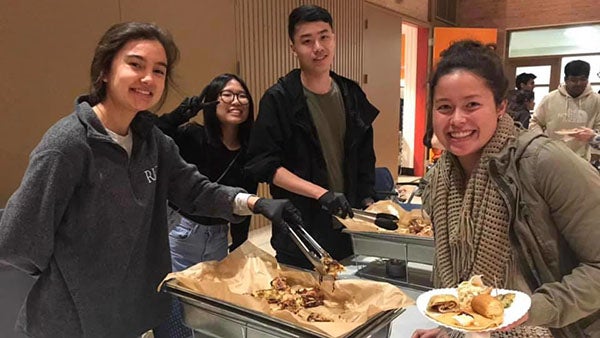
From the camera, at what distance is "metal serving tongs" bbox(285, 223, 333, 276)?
4.19 ft

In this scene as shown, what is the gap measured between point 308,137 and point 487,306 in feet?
3.33

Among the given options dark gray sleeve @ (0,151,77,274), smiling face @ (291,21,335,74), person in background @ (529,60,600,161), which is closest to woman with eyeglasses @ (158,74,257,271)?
smiling face @ (291,21,335,74)

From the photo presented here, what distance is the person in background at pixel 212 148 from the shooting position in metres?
2.03

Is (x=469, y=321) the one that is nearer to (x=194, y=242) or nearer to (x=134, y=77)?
(x=134, y=77)

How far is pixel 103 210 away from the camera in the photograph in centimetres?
113

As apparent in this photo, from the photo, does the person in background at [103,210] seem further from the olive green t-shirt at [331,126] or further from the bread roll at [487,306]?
the bread roll at [487,306]

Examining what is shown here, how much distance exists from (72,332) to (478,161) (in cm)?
107

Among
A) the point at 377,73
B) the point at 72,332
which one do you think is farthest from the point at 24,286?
the point at 377,73

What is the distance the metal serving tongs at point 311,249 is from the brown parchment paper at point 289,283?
0.08m

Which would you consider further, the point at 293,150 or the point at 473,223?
the point at 293,150

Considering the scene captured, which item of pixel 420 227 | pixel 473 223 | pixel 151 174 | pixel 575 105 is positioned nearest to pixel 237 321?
pixel 151 174

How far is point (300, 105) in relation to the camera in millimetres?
1671

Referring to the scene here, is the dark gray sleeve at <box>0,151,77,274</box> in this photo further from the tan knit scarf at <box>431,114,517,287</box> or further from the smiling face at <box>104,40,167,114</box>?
the tan knit scarf at <box>431,114,517,287</box>

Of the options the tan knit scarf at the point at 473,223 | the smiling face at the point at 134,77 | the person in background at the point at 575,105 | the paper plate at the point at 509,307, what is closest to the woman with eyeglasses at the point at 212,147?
the smiling face at the point at 134,77
